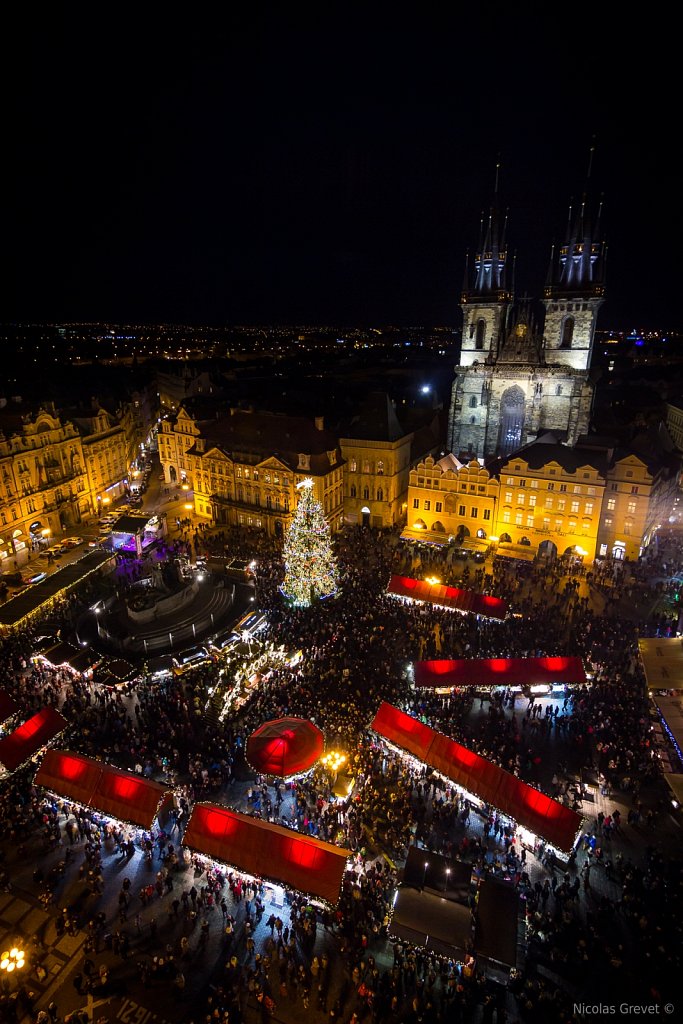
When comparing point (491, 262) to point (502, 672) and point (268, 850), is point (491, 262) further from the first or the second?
point (268, 850)

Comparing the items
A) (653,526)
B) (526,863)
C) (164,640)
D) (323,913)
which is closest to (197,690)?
(164,640)

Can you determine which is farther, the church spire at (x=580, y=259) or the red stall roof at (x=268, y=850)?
the church spire at (x=580, y=259)

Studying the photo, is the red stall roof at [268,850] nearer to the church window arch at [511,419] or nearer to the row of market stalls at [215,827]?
the row of market stalls at [215,827]

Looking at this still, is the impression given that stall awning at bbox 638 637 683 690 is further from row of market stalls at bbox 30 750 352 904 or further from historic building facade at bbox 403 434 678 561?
row of market stalls at bbox 30 750 352 904

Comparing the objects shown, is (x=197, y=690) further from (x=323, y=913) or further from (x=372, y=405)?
(x=372, y=405)

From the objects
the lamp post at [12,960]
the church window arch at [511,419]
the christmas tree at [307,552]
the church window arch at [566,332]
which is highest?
the church window arch at [566,332]

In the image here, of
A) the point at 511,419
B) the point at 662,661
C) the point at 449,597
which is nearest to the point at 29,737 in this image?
the point at 449,597

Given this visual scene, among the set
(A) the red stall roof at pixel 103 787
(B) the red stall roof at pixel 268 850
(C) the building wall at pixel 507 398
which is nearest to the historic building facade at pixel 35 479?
(A) the red stall roof at pixel 103 787
